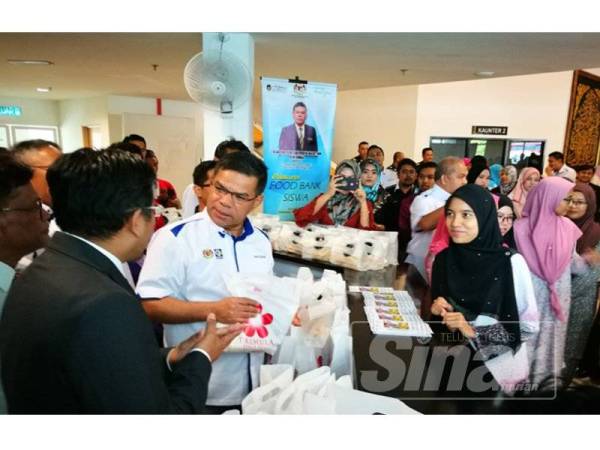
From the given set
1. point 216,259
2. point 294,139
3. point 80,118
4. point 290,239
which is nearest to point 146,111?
point 80,118

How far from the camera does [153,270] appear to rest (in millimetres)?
1314

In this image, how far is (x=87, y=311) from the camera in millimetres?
654

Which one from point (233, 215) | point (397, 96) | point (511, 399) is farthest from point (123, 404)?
point (397, 96)

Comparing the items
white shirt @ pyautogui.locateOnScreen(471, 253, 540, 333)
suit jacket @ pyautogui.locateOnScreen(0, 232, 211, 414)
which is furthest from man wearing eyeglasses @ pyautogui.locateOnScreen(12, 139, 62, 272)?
white shirt @ pyautogui.locateOnScreen(471, 253, 540, 333)

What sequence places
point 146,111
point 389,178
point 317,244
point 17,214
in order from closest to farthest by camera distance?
point 17,214 < point 317,244 < point 389,178 < point 146,111

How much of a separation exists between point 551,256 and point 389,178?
304cm

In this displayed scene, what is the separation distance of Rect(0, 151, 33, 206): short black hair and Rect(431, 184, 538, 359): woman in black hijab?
1.61 metres

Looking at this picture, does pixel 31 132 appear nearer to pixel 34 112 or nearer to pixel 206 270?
pixel 34 112

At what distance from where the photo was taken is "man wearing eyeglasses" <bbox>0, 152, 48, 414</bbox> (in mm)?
1232

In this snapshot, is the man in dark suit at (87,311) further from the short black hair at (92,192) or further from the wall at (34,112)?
the wall at (34,112)

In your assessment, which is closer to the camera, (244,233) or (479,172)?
(244,233)

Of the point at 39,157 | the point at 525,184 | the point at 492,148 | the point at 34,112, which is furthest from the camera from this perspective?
the point at 34,112

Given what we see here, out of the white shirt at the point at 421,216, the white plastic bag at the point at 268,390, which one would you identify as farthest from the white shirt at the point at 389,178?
the white plastic bag at the point at 268,390

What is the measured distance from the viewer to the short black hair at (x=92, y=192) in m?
0.78
